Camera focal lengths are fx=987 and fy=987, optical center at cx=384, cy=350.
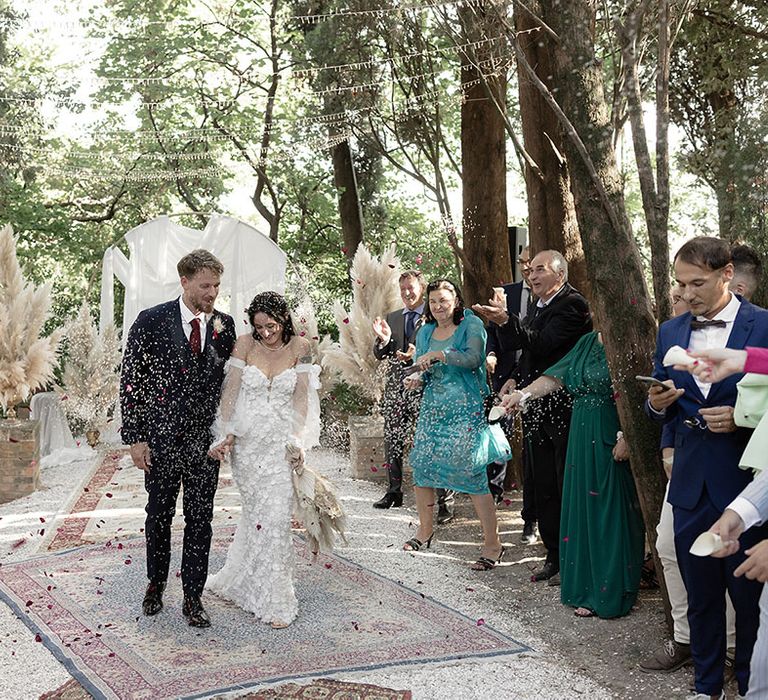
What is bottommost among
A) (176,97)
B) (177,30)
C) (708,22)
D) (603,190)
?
(603,190)

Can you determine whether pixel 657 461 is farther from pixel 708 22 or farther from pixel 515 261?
pixel 708 22

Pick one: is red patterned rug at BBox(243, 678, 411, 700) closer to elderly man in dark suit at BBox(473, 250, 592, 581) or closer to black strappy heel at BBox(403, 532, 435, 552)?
elderly man in dark suit at BBox(473, 250, 592, 581)

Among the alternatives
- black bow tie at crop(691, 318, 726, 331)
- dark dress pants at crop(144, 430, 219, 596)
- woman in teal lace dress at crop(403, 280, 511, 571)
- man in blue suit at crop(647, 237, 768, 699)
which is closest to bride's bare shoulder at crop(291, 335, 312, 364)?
dark dress pants at crop(144, 430, 219, 596)

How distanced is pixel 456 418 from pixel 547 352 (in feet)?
2.78

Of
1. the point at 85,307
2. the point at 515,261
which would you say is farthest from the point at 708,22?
the point at 85,307

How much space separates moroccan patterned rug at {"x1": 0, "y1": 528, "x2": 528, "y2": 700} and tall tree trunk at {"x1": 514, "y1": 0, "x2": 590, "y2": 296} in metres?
3.25

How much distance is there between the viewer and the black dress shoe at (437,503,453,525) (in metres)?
7.59

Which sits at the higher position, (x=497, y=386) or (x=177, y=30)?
(x=177, y=30)

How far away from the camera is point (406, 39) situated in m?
10.5

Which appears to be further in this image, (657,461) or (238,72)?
(238,72)

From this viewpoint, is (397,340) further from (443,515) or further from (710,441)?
(710,441)

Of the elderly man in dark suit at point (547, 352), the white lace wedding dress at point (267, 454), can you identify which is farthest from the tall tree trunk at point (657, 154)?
the white lace wedding dress at point (267, 454)

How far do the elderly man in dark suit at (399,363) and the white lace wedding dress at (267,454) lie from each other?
2.64m

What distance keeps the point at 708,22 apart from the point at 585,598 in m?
6.04
